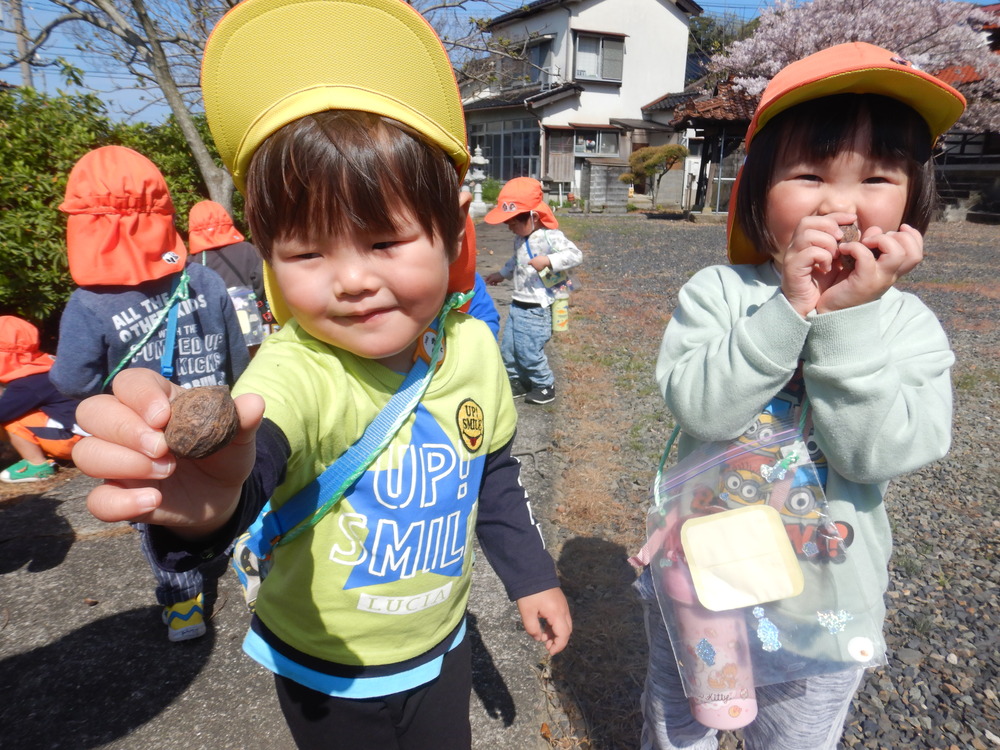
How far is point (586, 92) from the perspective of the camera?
86.0ft

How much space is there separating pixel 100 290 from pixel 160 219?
388 millimetres

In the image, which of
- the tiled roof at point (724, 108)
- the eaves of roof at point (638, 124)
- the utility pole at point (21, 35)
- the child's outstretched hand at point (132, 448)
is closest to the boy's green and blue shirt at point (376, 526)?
the child's outstretched hand at point (132, 448)

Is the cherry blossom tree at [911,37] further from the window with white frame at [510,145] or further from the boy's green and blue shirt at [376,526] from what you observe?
the boy's green and blue shirt at [376,526]

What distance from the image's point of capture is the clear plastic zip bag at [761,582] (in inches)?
47.7

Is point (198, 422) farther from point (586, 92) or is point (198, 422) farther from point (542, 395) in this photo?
point (586, 92)

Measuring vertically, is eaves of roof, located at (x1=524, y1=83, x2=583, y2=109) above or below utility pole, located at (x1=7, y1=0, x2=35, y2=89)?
above

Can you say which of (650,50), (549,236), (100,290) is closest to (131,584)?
(100,290)

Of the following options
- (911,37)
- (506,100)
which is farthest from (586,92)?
(911,37)

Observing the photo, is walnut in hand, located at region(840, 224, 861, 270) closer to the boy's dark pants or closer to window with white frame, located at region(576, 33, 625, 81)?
the boy's dark pants

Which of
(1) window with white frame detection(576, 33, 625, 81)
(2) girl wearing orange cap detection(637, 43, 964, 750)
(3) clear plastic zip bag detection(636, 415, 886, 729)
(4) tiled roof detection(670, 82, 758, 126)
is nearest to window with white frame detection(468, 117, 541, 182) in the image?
(1) window with white frame detection(576, 33, 625, 81)

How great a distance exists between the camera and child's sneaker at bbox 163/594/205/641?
2447mm

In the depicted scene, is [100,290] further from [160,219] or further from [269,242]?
[269,242]

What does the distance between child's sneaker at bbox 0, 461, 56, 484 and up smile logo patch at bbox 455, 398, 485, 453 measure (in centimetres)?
370

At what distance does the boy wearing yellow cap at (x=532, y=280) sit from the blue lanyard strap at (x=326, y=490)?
3.64 meters
